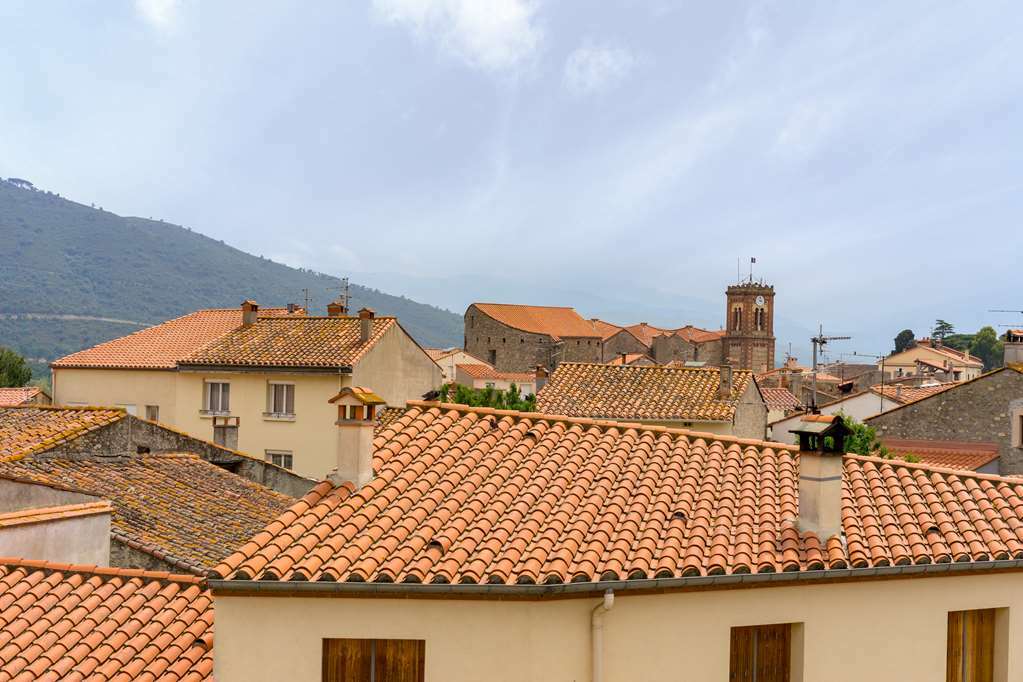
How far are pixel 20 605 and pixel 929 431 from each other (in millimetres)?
30069

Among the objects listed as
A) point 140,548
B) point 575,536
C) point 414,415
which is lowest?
point 140,548

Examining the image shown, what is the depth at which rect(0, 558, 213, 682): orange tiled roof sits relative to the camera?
9.99 metres

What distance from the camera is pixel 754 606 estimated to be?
9594 mm

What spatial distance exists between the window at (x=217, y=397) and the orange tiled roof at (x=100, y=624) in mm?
26246

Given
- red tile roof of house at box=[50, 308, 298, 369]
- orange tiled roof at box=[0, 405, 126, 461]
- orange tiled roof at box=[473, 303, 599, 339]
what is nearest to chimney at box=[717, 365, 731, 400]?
red tile roof of house at box=[50, 308, 298, 369]

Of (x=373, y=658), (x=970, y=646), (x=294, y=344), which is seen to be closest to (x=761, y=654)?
(x=970, y=646)

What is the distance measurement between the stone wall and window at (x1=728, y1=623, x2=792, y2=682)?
25.4m

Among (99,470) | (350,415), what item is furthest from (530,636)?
(99,470)

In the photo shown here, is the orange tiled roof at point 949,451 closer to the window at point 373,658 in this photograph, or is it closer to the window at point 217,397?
the window at point 217,397

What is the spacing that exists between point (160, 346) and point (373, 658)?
38.1 m

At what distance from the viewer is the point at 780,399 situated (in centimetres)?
6969

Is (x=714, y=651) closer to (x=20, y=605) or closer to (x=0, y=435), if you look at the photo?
(x=20, y=605)

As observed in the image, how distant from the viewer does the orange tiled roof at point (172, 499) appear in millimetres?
15352

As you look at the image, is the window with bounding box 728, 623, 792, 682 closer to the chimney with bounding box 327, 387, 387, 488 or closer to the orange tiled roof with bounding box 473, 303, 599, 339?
the chimney with bounding box 327, 387, 387, 488
